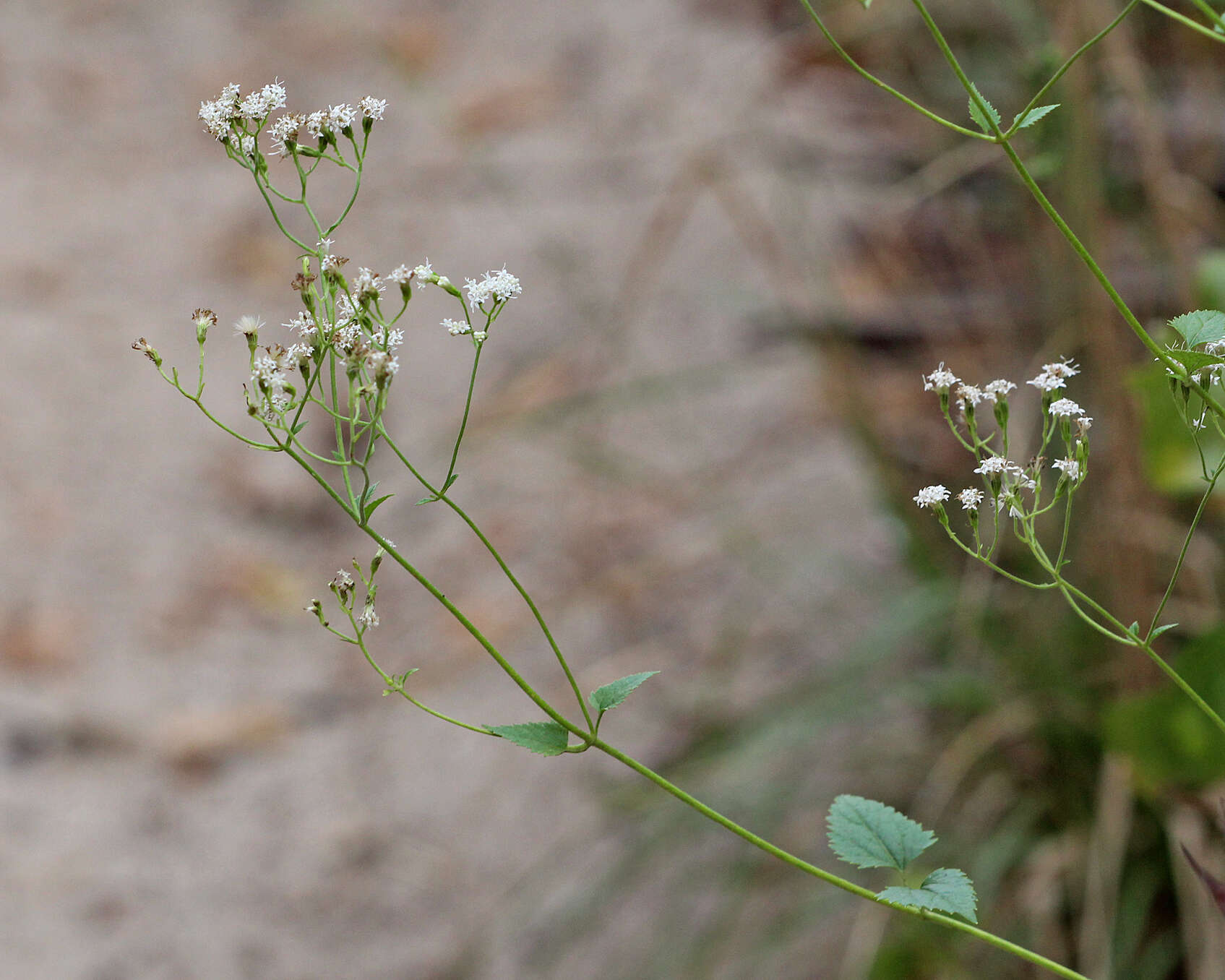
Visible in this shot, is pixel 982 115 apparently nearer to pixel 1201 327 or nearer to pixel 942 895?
pixel 1201 327

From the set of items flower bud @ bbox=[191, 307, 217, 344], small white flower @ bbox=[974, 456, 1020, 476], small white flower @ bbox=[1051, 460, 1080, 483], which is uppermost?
flower bud @ bbox=[191, 307, 217, 344]

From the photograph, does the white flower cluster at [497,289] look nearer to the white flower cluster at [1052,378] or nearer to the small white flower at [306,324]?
the small white flower at [306,324]

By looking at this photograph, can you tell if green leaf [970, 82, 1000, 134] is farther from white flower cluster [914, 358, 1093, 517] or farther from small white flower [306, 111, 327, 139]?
small white flower [306, 111, 327, 139]

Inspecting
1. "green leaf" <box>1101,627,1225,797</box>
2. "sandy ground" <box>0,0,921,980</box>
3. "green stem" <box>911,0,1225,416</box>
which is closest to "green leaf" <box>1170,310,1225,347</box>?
"green stem" <box>911,0,1225,416</box>

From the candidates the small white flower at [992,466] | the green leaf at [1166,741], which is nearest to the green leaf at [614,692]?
the small white flower at [992,466]

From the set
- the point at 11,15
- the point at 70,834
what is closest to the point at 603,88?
the point at 11,15

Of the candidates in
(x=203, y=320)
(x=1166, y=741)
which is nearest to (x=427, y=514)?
(x=1166, y=741)

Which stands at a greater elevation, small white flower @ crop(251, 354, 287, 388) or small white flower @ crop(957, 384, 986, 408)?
small white flower @ crop(251, 354, 287, 388)
